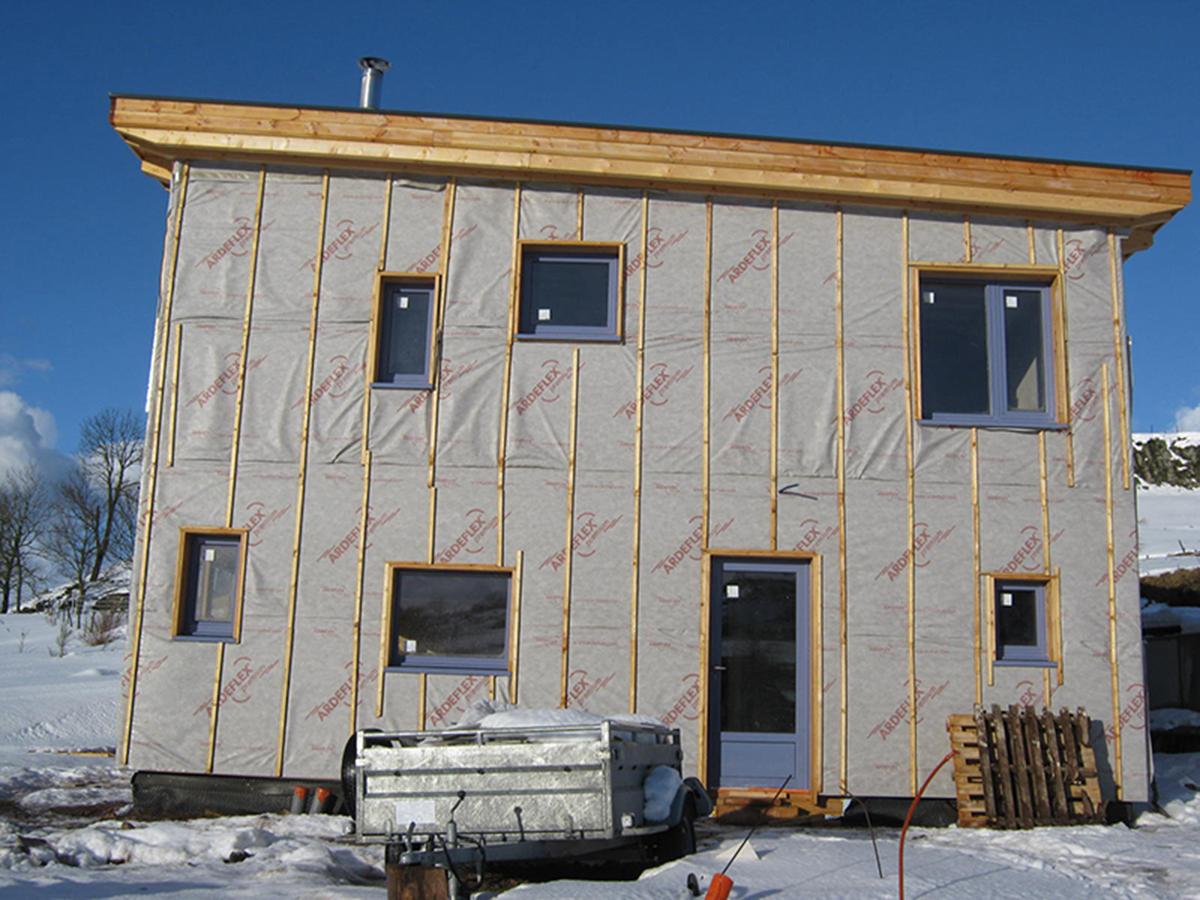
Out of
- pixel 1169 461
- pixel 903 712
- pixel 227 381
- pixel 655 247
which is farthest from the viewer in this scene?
pixel 1169 461

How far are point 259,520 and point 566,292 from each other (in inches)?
148

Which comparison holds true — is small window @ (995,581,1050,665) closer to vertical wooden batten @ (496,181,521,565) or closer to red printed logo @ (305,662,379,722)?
vertical wooden batten @ (496,181,521,565)

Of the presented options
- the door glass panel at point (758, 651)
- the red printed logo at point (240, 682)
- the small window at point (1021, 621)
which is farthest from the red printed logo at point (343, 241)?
the small window at point (1021, 621)

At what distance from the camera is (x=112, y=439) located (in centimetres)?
4797

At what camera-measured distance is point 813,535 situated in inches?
384

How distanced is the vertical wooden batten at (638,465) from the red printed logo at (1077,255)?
4.33 meters

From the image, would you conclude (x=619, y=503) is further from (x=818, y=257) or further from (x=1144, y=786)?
(x=1144, y=786)

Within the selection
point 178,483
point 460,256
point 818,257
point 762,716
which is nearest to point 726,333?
point 818,257

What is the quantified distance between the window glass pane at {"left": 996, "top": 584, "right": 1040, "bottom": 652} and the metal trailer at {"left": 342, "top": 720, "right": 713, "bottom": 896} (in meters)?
5.06

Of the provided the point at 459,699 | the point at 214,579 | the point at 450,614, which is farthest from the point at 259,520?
the point at 459,699

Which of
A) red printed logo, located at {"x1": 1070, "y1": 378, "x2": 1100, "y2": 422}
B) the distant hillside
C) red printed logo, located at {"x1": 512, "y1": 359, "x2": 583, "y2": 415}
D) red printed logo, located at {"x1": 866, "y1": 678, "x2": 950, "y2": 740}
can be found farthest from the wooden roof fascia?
the distant hillside

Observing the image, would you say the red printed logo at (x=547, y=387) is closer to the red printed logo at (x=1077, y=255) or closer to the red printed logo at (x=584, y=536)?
the red printed logo at (x=584, y=536)

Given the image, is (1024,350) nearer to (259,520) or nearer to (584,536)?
(584,536)

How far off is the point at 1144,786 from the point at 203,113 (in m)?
11.2
